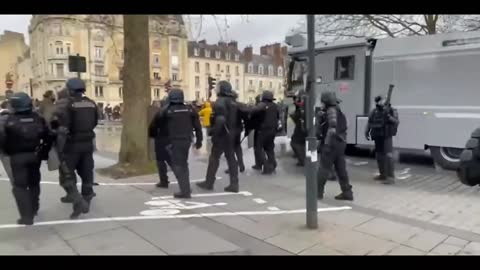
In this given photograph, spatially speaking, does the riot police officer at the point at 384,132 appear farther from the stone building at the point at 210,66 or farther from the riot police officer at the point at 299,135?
the stone building at the point at 210,66

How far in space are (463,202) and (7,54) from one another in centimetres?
7381

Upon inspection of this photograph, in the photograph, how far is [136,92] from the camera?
7898 millimetres

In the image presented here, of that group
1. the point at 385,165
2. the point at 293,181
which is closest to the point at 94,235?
the point at 293,181

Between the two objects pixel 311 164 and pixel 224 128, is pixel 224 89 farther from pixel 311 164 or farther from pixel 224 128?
pixel 311 164

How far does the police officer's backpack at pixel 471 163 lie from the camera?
3209 millimetres

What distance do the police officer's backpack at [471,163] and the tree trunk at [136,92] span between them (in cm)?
613

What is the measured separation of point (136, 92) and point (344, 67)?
5.26m

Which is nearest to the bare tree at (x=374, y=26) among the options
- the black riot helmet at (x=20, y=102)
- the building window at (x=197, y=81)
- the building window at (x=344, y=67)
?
the building window at (x=344, y=67)

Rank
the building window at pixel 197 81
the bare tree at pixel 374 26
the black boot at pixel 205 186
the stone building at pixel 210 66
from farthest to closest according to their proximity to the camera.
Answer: the building window at pixel 197 81 → the stone building at pixel 210 66 → the bare tree at pixel 374 26 → the black boot at pixel 205 186

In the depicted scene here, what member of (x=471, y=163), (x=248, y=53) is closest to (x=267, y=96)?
(x=471, y=163)

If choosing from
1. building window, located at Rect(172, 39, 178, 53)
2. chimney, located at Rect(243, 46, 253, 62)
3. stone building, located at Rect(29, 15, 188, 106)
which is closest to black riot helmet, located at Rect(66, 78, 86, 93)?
stone building, located at Rect(29, 15, 188, 106)
